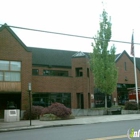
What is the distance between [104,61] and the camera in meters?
30.6

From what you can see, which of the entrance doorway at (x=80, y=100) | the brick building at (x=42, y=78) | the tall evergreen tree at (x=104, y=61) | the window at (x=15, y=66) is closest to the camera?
the brick building at (x=42, y=78)

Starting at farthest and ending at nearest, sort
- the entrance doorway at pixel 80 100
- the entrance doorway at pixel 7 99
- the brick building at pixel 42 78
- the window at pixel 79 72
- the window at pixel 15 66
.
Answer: the window at pixel 79 72 → the entrance doorway at pixel 80 100 → the entrance doorway at pixel 7 99 → the window at pixel 15 66 → the brick building at pixel 42 78

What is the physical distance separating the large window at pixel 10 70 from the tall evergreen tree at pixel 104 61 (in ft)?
26.8

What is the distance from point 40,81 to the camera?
3106 cm

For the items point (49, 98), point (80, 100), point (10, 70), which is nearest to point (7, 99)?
point (10, 70)

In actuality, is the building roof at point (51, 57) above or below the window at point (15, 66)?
above

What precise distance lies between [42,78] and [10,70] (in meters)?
4.65

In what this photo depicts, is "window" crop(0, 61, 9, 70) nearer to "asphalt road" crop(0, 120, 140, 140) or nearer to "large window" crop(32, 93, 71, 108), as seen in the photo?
"large window" crop(32, 93, 71, 108)

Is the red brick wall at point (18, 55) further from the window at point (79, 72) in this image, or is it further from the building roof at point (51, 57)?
the building roof at point (51, 57)

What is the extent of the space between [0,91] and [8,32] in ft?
19.2

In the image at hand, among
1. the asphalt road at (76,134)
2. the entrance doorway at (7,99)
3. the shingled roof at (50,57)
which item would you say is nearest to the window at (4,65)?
the entrance doorway at (7,99)

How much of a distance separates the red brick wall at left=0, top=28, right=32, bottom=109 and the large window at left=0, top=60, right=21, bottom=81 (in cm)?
41

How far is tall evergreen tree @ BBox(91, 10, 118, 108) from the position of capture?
30188mm

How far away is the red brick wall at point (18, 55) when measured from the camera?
2747 cm
